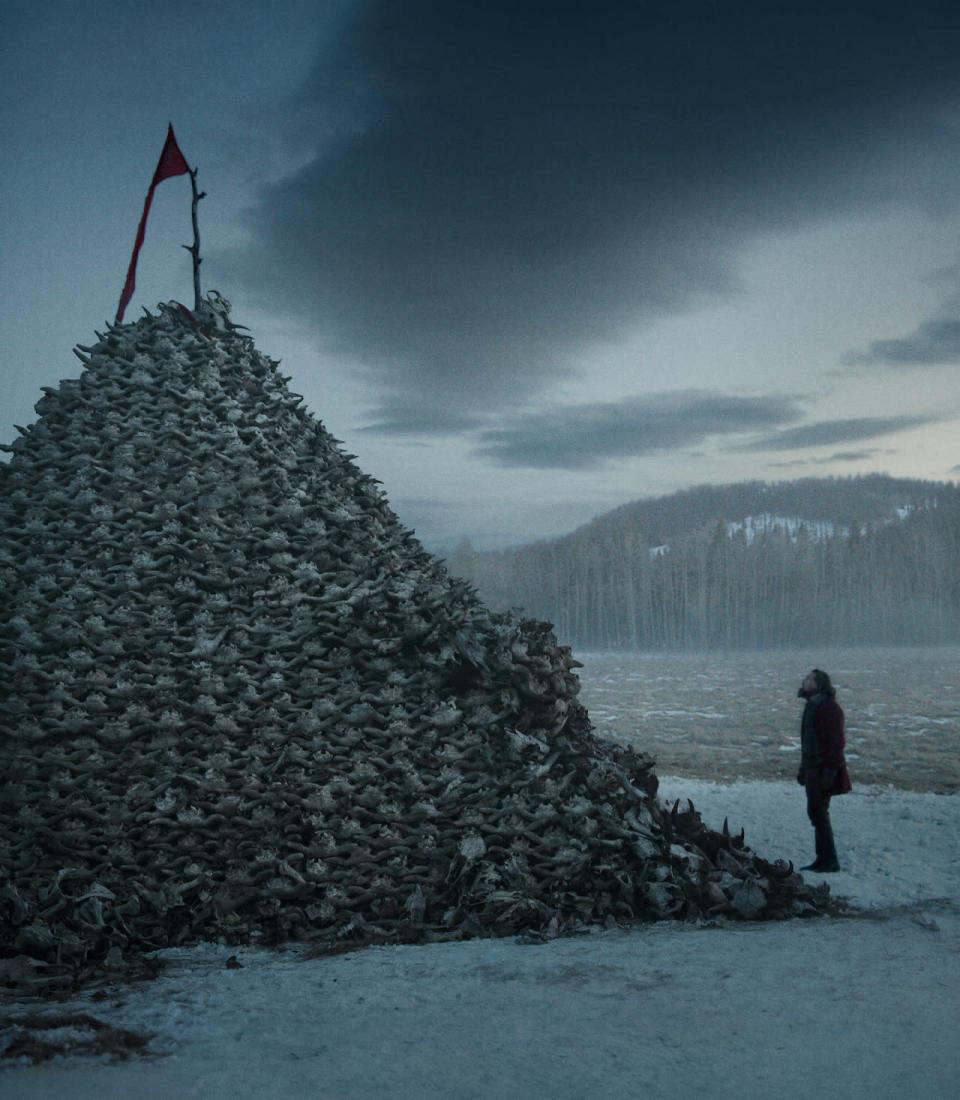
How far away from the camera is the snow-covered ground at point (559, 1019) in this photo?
3.83 m

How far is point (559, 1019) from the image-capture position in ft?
14.9

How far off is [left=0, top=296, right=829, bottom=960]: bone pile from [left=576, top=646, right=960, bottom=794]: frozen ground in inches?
140

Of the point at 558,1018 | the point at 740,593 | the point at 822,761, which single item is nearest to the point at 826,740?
the point at 822,761

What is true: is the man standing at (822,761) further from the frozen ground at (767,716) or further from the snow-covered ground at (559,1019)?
the frozen ground at (767,716)

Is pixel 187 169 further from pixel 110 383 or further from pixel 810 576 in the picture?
pixel 810 576

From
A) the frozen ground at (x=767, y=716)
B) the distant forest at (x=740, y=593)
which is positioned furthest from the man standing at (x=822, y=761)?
the distant forest at (x=740, y=593)

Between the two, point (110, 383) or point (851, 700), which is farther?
point (851, 700)

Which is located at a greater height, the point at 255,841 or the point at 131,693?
the point at 131,693

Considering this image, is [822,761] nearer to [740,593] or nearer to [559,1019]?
[559,1019]

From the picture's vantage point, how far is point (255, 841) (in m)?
6.27

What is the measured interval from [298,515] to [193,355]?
2471 mm

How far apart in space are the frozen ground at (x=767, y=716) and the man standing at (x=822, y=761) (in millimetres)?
2620

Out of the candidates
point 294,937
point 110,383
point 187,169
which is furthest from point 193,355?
point 294,937

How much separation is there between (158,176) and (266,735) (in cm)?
648
